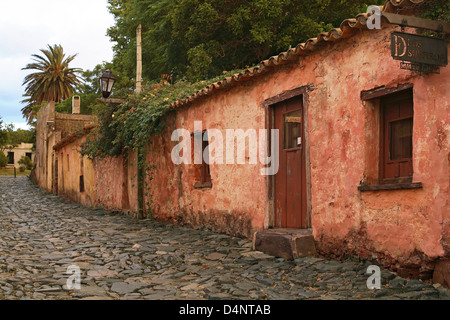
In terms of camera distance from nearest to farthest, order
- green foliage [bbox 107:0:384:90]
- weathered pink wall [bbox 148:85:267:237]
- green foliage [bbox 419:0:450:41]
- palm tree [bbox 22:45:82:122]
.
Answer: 1. green foliage [bbox 419:0:450:41]
2. weathered pink wall [bbox 148:85:267:237]
3. green foliage [bbox 107:0:384:90]
4. palm tree [bbox 22:45:82:122]

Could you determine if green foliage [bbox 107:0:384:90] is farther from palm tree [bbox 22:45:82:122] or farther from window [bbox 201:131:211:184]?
palm tree [bbox 22:45:82:122]

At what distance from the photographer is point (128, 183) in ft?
47.4

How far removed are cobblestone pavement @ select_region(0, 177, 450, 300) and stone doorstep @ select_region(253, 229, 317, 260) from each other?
0.15 meters

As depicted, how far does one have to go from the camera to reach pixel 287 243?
23.3 ft

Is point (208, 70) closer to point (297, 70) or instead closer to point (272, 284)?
point (297, 70)

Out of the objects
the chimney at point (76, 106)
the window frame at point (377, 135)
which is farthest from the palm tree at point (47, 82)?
the window frame at point (377, 135)

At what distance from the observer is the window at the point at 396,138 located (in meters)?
6.00

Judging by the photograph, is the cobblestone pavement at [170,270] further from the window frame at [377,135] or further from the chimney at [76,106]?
the chimney at [76,106]

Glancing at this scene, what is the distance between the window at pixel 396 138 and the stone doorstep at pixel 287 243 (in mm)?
1438

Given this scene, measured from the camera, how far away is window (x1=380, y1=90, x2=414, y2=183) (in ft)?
19.7

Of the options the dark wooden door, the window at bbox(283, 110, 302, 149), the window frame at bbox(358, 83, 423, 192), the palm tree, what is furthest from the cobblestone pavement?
the palm tree

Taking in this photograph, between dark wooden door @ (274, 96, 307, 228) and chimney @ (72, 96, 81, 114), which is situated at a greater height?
chimney @ (72, 96, 81, 114)

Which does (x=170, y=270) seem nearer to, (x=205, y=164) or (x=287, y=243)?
(x=287, y=243)

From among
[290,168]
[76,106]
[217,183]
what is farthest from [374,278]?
[76,106]
